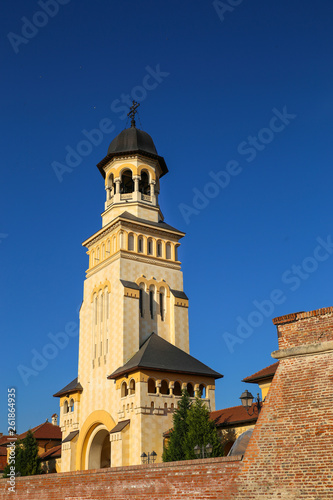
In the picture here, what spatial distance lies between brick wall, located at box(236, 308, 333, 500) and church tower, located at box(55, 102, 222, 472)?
56.3 ft

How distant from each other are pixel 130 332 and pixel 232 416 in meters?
8.65

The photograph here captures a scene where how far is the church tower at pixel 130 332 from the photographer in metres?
29.9

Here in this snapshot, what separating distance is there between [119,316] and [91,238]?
7.74 metres

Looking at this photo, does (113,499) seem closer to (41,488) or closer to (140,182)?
(41,488)

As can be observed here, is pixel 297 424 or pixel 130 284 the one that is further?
pixel 130 284

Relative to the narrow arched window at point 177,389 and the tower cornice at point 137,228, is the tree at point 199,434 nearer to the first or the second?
the narrow arched window at point 177,389

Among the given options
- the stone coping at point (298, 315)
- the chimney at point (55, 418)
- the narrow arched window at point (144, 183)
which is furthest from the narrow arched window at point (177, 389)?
the chimney at point (55, 418)

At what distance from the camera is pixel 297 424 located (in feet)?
37.8

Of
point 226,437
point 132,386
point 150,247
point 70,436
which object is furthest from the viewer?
point 150,247

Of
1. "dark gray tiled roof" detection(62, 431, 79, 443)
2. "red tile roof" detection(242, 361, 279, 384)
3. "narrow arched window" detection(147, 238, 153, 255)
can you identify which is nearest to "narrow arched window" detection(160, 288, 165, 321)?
"narrow arched window" detection(147, 238, 153, 255)

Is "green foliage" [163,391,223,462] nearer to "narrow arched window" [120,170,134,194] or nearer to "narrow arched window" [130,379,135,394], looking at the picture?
"narrow arched window" [130,379,135,394]

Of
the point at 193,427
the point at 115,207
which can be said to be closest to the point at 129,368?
the point at 193,427

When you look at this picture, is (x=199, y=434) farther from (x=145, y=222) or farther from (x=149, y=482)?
(x=145, y=222)

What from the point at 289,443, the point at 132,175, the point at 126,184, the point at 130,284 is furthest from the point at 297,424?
the point at 126,184
